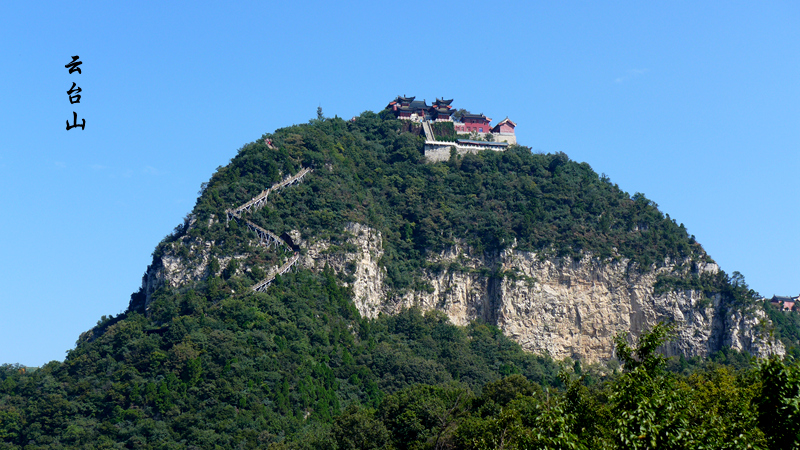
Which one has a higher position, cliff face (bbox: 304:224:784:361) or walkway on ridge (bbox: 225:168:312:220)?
walkway on ridge (bbox: 225:168:312:220)

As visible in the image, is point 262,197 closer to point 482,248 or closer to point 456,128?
point 482,248

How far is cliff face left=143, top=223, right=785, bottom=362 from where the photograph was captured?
81875 mm

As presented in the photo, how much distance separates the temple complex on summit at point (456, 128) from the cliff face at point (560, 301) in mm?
16061

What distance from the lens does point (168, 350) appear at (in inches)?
2594

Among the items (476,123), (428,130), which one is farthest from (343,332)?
(476,123)

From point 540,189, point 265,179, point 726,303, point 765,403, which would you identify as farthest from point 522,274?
point 765,403

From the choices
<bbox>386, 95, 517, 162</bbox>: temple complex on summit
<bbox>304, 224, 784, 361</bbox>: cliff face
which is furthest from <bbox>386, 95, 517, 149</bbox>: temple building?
<bbox>304, 224, 784, 361</bbox>: cliff face

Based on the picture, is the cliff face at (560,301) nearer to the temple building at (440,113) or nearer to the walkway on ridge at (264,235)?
the walkway on ridge at (264,235)

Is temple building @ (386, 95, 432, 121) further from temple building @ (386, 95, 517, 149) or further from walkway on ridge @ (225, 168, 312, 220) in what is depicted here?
walkway on ridge @ (225, 168, 312, 220)

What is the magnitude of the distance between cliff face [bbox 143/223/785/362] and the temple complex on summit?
16.1m

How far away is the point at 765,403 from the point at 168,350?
52858mm

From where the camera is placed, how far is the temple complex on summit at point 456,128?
322 feet

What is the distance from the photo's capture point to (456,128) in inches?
3991

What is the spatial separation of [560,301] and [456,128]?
24.7 metres
